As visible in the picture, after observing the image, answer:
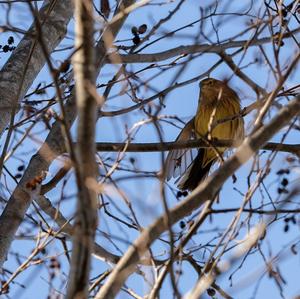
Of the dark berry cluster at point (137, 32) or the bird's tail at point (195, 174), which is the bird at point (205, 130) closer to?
the bird's tail at point (195, 174)

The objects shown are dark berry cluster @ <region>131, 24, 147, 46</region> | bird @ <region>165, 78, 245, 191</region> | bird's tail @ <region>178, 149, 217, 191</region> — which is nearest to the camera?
dark berry cluster @ <region>131, 24, 147, 46</region>

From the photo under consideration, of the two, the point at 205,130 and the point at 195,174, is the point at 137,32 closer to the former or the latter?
the point at 195,174

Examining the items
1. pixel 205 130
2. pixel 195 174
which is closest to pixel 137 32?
pixel 195 174

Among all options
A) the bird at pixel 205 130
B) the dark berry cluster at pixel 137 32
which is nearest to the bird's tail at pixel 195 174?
the bird at pixel 205 130

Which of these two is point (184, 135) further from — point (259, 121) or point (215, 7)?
point (259, 121)

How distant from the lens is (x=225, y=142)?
5250mm

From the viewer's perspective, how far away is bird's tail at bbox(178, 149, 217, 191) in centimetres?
683

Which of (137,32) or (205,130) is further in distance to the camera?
(205,130)

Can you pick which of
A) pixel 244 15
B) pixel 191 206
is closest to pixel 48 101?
pixel 244 15

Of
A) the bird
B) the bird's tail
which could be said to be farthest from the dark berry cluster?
the bird's tail

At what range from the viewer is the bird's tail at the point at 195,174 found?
22.4 ft

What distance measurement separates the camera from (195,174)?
23.5 ft

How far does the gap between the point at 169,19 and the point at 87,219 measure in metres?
1.82

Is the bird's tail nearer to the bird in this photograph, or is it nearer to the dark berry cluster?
the bird
